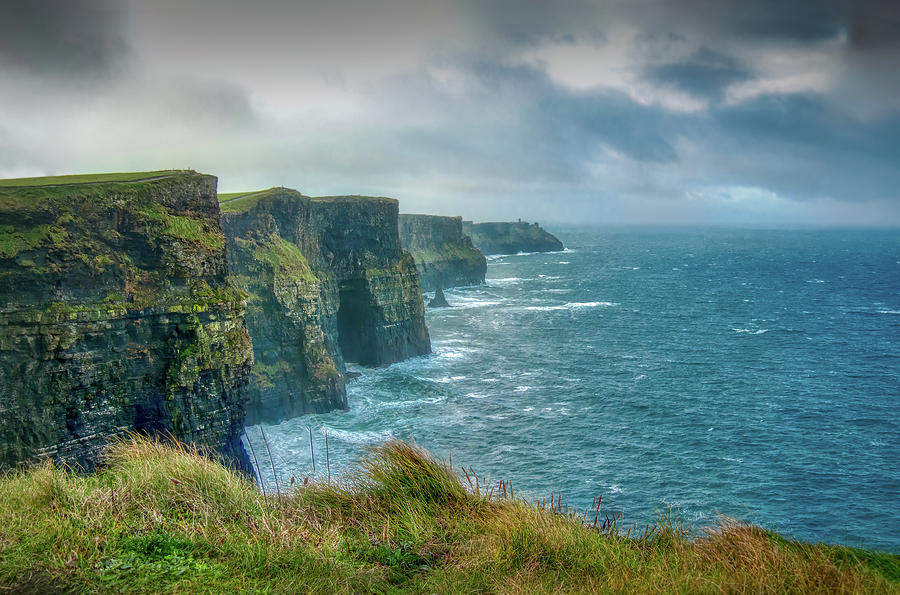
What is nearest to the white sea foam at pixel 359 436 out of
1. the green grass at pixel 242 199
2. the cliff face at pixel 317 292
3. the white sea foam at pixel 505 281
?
the cliff face at pixel 317 292

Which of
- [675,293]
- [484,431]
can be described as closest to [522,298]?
[675,293]

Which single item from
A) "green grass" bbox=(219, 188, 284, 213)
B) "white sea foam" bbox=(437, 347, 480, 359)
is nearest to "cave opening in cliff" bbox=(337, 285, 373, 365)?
"white sea foam" bbox=(437, 347, 480, 359)

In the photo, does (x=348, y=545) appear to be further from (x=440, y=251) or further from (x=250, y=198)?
(x=440, y=251)

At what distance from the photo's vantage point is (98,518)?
298 inches

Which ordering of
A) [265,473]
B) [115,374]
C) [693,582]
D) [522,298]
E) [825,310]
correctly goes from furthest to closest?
[522,298] < [825,310] < [265,473] < [115,374] < [693,582]

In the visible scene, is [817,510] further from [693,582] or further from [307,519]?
[307,519]

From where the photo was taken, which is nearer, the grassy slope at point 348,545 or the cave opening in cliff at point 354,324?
the grassy slope at point 348,545

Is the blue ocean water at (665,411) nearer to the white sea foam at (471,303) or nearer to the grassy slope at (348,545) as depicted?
the grassy slope at (348,545)

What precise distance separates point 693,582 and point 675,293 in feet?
342

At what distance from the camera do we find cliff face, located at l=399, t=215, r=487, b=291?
111m

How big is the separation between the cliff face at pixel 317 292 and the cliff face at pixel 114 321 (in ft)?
37.8

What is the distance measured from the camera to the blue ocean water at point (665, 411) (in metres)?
29.4

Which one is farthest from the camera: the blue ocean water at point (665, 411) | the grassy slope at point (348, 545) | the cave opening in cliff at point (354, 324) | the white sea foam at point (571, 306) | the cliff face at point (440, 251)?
the cliff face at point (440, 251)

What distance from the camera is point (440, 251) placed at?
117750 mm
